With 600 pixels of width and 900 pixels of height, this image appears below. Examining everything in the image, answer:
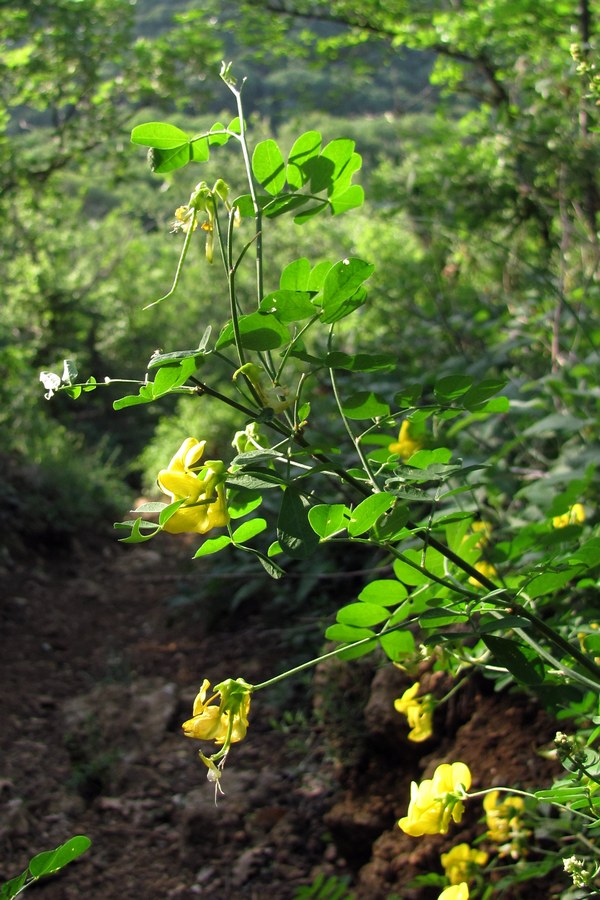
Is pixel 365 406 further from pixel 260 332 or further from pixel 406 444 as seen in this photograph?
pixel 406 444

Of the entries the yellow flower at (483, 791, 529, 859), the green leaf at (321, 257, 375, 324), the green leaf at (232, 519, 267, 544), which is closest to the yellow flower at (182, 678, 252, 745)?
the green leaf at (232, 519, 267, 544)

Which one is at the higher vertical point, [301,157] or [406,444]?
[301,157]

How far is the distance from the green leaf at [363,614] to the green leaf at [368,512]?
0.23 meters

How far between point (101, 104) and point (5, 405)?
8.04ft

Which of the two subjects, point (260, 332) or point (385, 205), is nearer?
point (260, 332)

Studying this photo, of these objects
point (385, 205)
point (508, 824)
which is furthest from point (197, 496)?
point (385, 205)

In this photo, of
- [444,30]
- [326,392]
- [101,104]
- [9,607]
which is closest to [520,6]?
[444,30]

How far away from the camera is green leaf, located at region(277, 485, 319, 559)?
0.81 m

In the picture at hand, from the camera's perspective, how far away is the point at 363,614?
105cm

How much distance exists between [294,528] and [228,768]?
2513mm

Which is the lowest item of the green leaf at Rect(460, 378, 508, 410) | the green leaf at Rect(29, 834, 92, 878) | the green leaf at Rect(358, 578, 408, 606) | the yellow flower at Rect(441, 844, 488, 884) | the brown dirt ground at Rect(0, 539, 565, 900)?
the brown dirt ground at Rect(0, 539, 565, 900)

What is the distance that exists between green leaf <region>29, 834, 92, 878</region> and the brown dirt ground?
0.58 metres

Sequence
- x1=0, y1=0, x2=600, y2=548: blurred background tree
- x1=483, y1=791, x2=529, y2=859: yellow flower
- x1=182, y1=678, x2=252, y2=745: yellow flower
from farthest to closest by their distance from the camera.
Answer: x1=0, y1=0, x2=600, y2=548: blurred background tree < x1=483, y1=791, x2=529, y2=859: yellow flower < x1=182, y1=678, x2=252, y2=745: yellow flower

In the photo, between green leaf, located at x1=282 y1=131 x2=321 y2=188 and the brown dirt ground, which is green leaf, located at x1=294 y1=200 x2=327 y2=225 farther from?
the brown dirt ground
